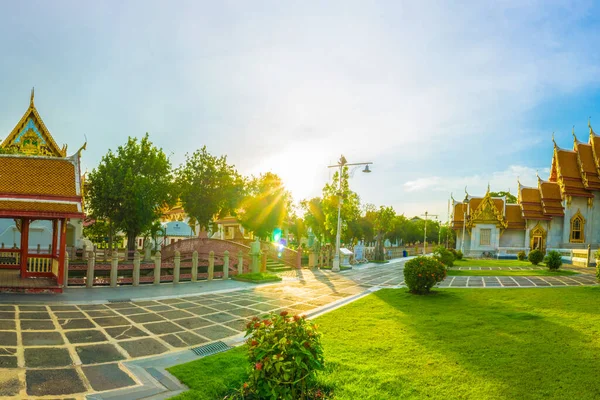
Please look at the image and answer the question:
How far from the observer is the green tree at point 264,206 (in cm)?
3925

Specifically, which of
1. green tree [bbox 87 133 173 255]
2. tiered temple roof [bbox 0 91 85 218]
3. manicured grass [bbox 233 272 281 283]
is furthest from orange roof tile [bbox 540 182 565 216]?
tiered temple roof [bbox 0 91 85 218]

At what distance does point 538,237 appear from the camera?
39156mm

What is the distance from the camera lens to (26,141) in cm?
2884

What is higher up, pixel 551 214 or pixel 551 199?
pixel 551 199

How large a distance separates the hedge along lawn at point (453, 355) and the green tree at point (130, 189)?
17865mm

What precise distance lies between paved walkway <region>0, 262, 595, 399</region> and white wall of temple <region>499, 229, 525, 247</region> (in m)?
28.2

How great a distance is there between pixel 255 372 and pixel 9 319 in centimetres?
788

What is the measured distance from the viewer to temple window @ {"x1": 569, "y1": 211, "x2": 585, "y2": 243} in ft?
121

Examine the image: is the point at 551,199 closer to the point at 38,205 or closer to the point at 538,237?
the point at 538,237

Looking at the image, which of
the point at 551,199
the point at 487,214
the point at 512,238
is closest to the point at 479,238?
the point at 487,214

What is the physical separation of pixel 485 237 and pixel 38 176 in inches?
1614

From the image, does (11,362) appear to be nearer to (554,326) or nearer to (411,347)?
(411,347)

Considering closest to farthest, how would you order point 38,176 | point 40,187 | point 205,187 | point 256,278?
point 40,187 → point 38,176 → point 256,278 → point 205,187

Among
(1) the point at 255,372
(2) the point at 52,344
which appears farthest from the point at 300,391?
(2) the point at 52,344
